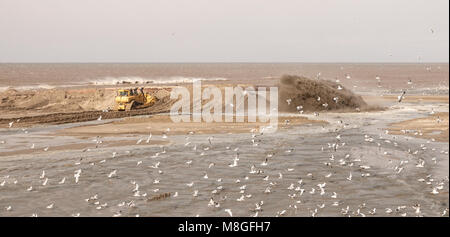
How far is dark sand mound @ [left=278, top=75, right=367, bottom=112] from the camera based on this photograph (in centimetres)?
3819

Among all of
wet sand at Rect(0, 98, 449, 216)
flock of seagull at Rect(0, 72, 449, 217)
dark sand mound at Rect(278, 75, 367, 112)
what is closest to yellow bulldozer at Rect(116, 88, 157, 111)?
dark sand mound at Rect(278, 75, 367, 112)

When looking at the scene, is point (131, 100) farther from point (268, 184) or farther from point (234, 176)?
point (268, 184)

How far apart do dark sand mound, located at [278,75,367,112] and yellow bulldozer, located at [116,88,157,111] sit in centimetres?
1057

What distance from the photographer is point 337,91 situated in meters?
41.1

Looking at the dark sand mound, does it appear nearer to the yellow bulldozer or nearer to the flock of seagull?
the yellow bulldozer

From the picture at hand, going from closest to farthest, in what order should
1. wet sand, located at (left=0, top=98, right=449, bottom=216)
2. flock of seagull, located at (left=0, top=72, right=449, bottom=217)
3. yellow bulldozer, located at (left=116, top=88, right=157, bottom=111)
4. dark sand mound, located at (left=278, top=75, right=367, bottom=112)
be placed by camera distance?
flock of seagull, located at (left=0, top=72, right=449, bottom=217), wet sand, located at (left=0, top=98, right=449, bottom=216), yellow bulldozer, located at (left=116, top=88, right=157, bottom=111), dark sand mound, located at (left=278, top=75, right=367, bottom=112)

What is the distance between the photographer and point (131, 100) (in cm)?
3812

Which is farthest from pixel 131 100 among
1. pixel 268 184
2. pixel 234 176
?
pixel 268 184

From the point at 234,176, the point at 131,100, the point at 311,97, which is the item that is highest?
the point at 311,97

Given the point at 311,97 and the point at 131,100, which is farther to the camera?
the point at 311,97

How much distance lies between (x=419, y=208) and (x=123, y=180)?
8.67 m

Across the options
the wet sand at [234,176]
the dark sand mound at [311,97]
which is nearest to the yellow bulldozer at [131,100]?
the dark sand mound at [311,97]

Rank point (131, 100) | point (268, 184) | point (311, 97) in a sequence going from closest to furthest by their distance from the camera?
point (268, 184)
point (131, 100)
point (311, 97)

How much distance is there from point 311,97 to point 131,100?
13.9m
